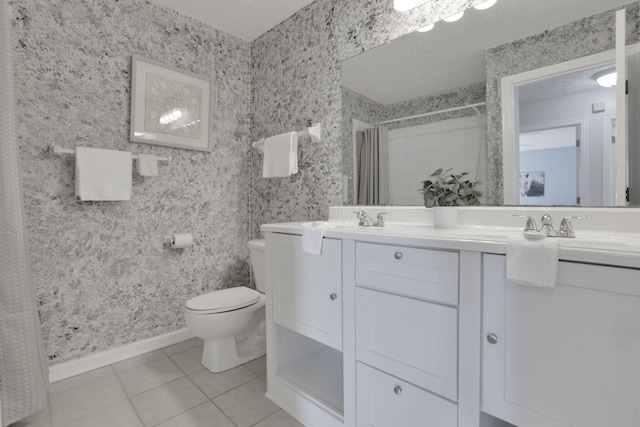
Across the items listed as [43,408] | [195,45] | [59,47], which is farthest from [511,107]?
[43,408]

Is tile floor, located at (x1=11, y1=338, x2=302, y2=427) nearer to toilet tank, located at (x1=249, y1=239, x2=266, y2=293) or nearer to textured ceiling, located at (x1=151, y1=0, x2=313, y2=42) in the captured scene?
toilet tank, located at (x1=249, y1=239, x2=266, y2=293)

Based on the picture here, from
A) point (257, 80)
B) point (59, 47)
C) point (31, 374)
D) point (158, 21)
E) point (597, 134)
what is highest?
point (158, 21)

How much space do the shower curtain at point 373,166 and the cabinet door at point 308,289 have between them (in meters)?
0.58

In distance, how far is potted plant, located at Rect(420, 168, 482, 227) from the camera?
1.34 m

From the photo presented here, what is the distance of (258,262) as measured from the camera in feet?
6.93

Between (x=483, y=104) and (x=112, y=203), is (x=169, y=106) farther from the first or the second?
(x=483, y=104)

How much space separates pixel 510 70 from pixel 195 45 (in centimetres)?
210

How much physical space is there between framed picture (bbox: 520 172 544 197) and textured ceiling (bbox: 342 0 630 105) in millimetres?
494

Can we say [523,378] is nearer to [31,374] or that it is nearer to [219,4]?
[31,374]

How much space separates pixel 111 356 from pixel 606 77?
9.40ft

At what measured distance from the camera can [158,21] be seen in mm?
2047

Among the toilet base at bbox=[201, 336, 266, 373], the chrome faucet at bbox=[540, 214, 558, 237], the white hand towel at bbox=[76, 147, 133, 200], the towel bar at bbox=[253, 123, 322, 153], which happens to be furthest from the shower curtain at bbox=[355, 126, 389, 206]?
the white hand towel at bbox=[76, 147, 133, 200]

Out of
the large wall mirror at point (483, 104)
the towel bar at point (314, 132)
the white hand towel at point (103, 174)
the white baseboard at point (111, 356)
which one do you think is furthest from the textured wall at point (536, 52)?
the white baseboard at point (111, 356)

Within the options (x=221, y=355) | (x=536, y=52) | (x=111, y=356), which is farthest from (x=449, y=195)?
(x=111, y=356)
